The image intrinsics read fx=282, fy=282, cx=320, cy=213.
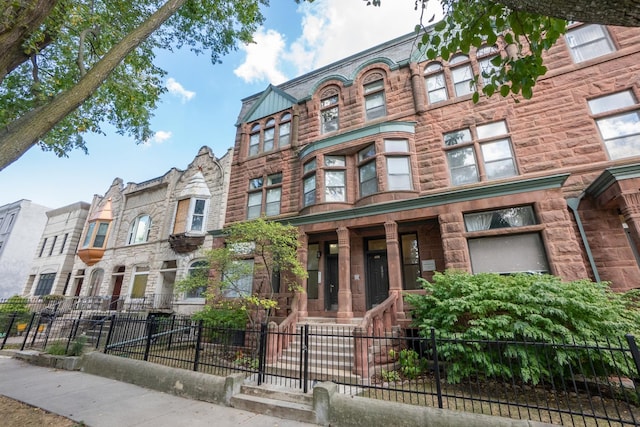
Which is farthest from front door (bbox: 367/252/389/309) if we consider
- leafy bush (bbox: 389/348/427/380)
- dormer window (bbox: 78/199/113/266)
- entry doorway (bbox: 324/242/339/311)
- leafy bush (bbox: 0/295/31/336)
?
dormer window (bbox: 78/199/113/266)

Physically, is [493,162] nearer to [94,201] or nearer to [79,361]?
[79,361]

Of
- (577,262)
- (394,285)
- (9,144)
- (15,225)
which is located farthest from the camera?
(15,225)

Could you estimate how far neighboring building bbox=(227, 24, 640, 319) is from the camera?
26.6ft

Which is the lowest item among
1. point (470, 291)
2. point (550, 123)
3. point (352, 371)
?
point (352, 371)

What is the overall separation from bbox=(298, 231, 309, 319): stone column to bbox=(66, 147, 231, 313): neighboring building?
6.48 metres

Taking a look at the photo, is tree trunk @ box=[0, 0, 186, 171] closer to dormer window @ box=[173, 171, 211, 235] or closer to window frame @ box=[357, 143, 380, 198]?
window frame @ box=[357, 143, 380, 198]

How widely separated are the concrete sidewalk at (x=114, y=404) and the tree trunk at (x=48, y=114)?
4.31m

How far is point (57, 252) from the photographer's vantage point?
2438cm

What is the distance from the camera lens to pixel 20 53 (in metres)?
5.49

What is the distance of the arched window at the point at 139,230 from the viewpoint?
19.5m

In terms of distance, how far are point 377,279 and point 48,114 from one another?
33.7ft

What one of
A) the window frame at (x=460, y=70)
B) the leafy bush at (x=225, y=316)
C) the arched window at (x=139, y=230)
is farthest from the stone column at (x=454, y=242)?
the arched window at (x=139, y=230)

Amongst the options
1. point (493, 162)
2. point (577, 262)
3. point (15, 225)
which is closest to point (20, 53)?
point (493, 162)

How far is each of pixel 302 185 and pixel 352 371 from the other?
8.31m
